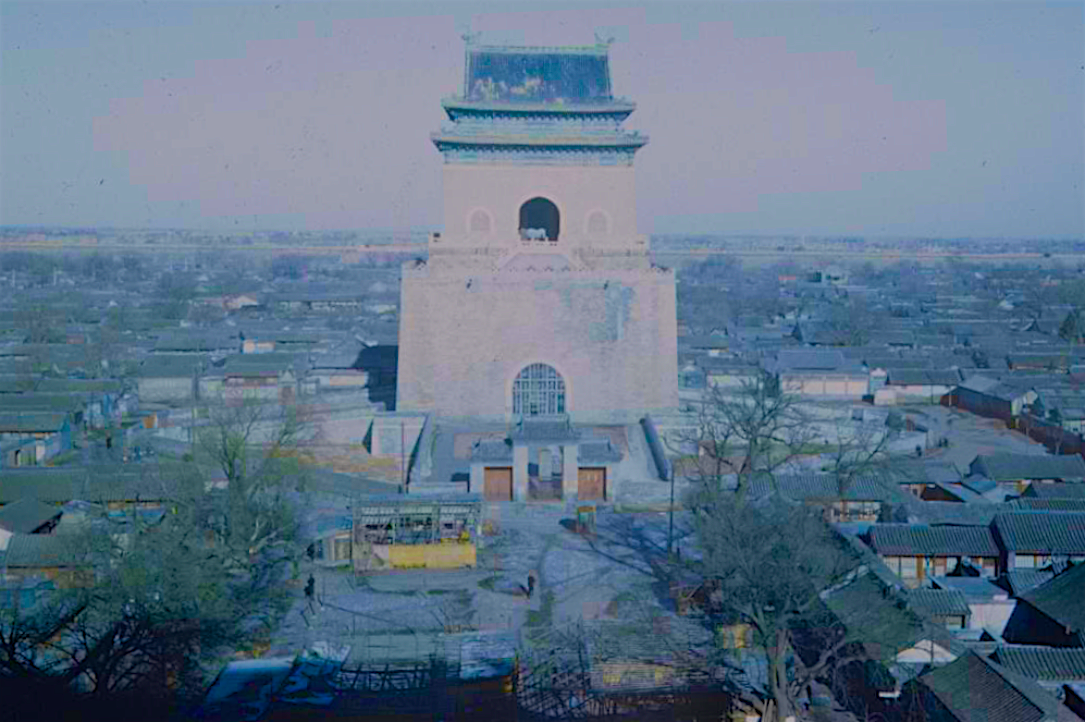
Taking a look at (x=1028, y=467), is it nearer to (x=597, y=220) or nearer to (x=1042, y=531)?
(x=1042, y=531)

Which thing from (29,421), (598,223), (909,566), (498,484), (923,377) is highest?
(598,223)

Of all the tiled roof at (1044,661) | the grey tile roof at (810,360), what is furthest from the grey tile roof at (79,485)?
the grey tile roof at (810,360)

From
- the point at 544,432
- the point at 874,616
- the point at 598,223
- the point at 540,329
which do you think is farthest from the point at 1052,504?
the point at 598,223

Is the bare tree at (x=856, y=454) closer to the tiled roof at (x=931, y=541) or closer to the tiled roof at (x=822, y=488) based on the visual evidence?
the tiled roof at (x=822, y=488)

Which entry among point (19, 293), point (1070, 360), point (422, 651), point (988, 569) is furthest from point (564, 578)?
point (19, 293)

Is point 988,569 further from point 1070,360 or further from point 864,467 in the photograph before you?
point 1070,360

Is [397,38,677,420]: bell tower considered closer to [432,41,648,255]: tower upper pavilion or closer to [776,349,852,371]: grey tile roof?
[432,41,648,255]: tower upper pavilion

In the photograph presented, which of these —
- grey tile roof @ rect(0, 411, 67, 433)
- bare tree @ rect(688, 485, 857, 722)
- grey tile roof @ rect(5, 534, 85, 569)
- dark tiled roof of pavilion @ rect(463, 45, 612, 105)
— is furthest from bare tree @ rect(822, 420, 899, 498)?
grey tile roof @ rect(0, 411, 67, 433)
